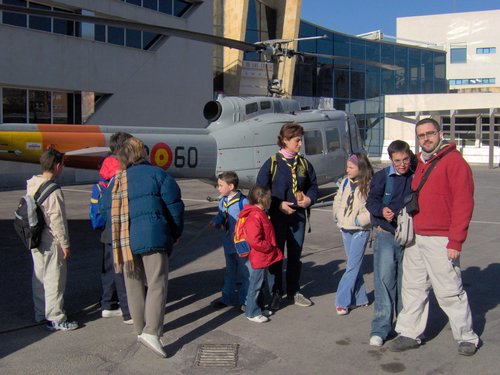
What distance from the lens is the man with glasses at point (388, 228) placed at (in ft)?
15.2

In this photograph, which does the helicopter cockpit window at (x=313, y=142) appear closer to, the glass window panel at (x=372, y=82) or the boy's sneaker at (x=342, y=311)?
the boy's sneaker at (x=342, y=311)

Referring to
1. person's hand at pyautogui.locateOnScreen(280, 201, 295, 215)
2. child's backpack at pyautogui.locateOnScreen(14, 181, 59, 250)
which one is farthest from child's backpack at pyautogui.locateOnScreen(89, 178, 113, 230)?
person's hand at pyautogui.locateOnScreen(280, 201, 295, 215)

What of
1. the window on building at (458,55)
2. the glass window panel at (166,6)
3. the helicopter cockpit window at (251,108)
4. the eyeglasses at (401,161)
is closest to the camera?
the eyeglasses at (401,161)

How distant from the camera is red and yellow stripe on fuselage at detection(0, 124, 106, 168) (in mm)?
9273

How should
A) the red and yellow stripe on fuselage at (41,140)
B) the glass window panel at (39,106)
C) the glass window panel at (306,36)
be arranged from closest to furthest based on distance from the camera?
1. the red and yellow stripe on fuselage at (41,140)
2. the glass window panel at (39,106)
3. the glass window panel at (306,36)

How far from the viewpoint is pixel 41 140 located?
9438 millimetres

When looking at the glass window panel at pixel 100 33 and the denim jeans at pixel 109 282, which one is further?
the glass window panel at pixel 100 33

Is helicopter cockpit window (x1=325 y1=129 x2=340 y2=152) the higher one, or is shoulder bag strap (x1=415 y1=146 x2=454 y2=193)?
helicopter cockpit window (x1=325 y1=129 x2=340 y2=152)

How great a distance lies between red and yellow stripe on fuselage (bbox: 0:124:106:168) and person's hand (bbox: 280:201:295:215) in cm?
549

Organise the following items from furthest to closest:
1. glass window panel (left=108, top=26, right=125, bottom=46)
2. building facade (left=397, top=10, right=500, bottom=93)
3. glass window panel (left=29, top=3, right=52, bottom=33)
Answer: building facade (left=397, top=10, right=500, bottom=93), glass window panel (left=108, top=26, right=125, bottom=46), glass window panel (left=29, top=3, right=52, bottom=33)

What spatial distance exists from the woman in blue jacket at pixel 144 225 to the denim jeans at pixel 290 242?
59.5 inches

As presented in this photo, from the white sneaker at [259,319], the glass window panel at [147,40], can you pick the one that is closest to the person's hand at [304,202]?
the white sneaker at [259,319]

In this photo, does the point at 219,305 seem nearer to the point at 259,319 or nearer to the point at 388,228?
the point at 259,319

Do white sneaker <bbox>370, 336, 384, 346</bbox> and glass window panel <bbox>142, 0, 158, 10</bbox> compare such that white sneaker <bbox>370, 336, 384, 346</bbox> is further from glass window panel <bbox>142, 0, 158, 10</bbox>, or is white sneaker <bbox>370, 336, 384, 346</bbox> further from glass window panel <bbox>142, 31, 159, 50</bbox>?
glass window panel <bbox>142, 0, 158, 10</bbox>
